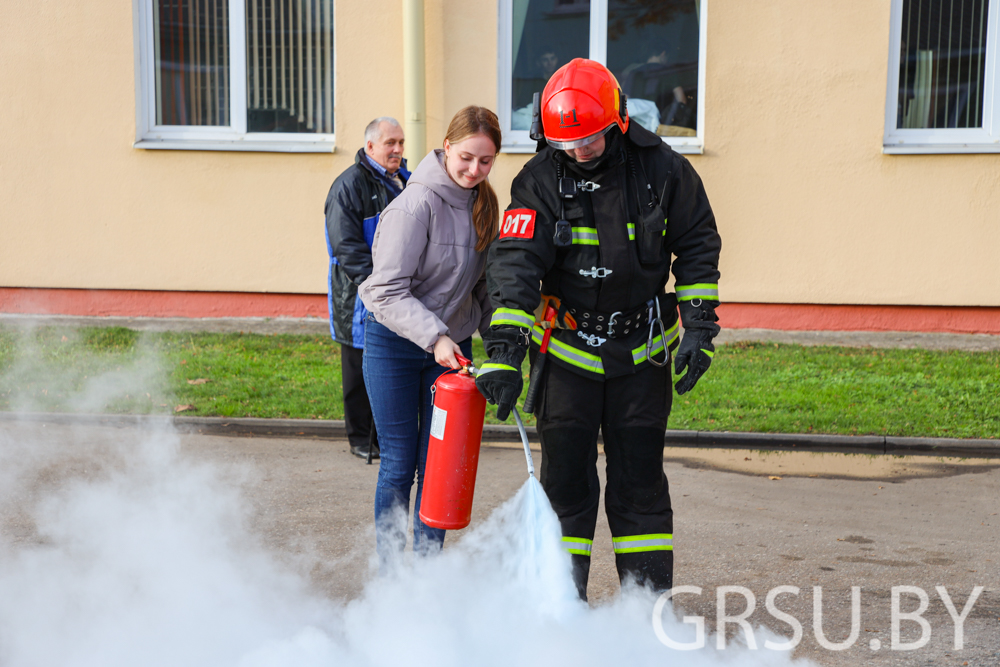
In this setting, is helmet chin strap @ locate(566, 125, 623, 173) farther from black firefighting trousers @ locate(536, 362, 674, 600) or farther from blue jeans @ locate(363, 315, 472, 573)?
blue jeans @ locate(363, 315, 472, 573)

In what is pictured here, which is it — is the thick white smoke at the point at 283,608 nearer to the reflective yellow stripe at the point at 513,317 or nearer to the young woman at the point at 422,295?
the young woman at the point at 422,295

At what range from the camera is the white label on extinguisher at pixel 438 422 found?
3.51 metres

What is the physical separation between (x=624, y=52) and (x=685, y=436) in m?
4.76

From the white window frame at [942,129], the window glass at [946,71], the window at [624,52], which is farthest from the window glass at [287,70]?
the window glass at [946,71]

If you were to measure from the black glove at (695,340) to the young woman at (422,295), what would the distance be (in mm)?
816

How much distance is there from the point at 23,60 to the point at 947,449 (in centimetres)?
918

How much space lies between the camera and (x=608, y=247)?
3.30 meters

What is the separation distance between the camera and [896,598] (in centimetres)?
399

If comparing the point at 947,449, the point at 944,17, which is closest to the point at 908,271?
the point at 944,17

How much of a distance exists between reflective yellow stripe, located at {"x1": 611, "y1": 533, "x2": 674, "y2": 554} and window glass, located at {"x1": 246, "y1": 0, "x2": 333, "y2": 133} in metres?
7.41

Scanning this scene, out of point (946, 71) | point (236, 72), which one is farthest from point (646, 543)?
point (236, 72)

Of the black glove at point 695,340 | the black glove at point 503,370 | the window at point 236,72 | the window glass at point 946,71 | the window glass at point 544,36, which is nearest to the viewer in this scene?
the black glove at point 503,370

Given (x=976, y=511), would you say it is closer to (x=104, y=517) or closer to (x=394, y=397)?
(x=394, y=397)

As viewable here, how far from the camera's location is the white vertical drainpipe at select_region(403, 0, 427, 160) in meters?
9.20
